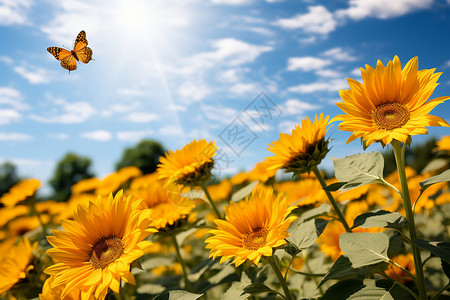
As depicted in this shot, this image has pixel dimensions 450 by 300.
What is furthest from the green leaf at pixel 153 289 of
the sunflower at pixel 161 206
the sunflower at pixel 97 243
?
the sunflower at pixel 97 243

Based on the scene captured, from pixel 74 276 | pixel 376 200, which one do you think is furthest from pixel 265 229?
pixel 376 200

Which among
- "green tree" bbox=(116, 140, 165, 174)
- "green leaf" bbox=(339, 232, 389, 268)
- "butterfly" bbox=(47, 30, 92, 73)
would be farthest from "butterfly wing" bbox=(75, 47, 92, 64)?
"green tree" bbox=(116, 140, 165, 174)

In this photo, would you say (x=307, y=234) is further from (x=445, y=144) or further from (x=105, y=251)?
(x=445, y=144)

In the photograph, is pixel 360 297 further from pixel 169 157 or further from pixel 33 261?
pixel 33 261

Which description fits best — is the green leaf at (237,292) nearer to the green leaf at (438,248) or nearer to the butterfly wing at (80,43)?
the green leaf at (438,248)

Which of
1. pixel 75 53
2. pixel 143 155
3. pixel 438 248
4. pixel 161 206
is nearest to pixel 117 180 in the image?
pixel 161 206

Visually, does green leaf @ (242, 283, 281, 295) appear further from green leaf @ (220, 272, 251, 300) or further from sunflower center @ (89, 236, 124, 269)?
sunflower center @ (89, 236, 124, 269)
